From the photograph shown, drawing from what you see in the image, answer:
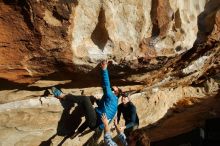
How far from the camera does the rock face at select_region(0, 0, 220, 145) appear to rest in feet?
13.7

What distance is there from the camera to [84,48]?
A: 4.73m

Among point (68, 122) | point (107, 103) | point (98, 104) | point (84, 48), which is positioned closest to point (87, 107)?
point (98, 104)

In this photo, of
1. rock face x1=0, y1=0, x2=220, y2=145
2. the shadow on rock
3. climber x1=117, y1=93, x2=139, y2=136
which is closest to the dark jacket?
climber x1=117, y1=93, x2=139, y2=136

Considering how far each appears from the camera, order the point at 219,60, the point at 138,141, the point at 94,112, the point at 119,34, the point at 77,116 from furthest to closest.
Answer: the point at 219,60, the point at 77,116, the point at 94,112, the point at 119,34, the point at 138,141

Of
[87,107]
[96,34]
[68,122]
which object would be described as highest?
[96,34]

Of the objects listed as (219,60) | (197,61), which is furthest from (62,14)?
(219,60)

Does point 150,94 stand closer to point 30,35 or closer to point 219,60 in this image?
point 219,60

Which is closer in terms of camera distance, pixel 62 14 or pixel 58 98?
pixel 62 14

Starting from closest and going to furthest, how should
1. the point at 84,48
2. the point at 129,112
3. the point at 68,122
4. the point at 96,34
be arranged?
the point at 84,48, the point at 96,34, the point at 129,112, the point at 68,122

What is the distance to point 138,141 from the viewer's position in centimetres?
402

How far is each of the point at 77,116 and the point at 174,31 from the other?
185cm

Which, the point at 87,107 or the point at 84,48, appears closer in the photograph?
the point at 84,48

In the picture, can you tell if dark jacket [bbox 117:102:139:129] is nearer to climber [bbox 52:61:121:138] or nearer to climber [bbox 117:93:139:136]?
climber [bbox 117:93:139:136]

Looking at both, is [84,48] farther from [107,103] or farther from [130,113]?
[130,113]
